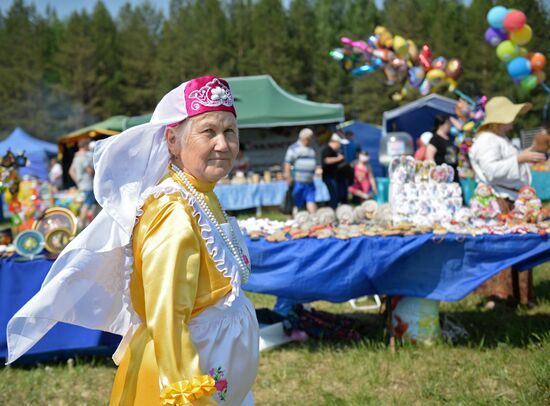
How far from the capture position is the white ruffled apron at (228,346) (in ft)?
5.36

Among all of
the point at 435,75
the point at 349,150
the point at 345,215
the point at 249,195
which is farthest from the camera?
the point at 349,150

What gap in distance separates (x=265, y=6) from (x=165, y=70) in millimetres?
8322

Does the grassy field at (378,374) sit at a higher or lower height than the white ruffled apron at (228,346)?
lower

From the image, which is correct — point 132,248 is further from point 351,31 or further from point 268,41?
point 351,31

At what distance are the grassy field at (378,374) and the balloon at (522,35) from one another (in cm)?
345

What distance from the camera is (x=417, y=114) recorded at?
15336mm

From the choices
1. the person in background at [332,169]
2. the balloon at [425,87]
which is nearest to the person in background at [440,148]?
the balloon at [425,87]

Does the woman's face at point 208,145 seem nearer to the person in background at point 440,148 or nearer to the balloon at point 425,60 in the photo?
the person in background at point 440,148

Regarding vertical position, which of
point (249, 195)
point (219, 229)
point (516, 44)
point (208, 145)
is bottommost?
point (249, 195)

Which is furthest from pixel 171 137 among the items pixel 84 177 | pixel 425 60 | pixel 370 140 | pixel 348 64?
pixel 370 140

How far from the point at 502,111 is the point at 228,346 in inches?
152

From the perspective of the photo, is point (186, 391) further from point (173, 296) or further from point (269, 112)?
point (269, 112)

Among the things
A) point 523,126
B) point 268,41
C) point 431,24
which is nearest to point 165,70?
point 268,41

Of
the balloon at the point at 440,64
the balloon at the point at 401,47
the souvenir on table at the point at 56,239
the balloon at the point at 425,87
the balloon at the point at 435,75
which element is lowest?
the souvenir on table at the point at 56,239
